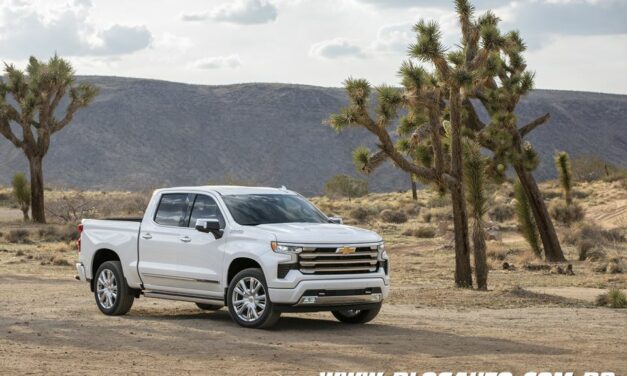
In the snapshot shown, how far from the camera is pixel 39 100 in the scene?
4572 cm

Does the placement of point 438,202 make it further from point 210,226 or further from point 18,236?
point 210,226

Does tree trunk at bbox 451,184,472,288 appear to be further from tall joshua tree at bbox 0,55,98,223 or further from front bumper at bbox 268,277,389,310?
tall joshua tree at bbox 0,55,98,223

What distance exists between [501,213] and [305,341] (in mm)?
38324

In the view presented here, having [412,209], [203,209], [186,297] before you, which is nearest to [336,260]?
[203,209]

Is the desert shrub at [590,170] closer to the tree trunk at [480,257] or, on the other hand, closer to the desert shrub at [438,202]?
the desert shrub at [438,202]

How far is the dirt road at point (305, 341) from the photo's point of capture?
10930 mm

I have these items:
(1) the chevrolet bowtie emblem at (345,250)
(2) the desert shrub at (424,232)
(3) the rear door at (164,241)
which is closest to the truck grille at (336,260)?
(1) the chevrolet bowtie emblem at (345,250)

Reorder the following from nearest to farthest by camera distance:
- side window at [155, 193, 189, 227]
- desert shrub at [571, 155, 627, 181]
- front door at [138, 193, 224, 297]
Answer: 1. front door at [138, 193, 224, 297]
2. side window at [155, 193, 189, 227]
3. desert shrub at [571, 155, 627, 181]

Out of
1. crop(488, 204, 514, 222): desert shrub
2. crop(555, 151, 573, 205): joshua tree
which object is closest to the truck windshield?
crop(555, 151, 573, 205): joshua tree

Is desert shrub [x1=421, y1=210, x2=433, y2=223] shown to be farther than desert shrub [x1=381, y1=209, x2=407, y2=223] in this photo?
No

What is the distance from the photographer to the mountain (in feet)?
339

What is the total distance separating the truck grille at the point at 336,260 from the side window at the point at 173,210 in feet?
7.22

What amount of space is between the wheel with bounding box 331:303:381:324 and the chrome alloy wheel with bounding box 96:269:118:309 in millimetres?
3243

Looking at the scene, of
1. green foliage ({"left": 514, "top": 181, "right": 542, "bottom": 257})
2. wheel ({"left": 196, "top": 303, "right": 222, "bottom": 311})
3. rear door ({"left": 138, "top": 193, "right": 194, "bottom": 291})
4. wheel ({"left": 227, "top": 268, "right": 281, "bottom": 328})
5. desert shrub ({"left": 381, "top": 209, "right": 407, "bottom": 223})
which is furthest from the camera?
desert shrub ({"left": 381, "top": 209, "right": 407, "bottom": 223})
